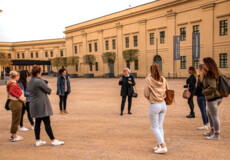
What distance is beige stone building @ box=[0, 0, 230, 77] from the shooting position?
2588 centimetres

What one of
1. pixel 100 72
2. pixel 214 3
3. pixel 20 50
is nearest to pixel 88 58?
pixel 100 72

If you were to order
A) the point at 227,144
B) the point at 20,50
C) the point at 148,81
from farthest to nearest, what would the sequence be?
1. the point at 20,50
2. the point at 227,144
3. the point at 148,81

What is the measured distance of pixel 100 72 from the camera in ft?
137

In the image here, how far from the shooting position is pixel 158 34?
31.8 m

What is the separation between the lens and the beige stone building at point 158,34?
84.9ft

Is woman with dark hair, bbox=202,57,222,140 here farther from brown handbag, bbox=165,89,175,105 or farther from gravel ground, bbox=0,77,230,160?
brown handbag, bbox=165,89,175,105

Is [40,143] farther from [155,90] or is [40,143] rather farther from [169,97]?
[169,97]

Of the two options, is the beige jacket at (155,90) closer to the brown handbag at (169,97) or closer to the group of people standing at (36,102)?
the brown handbag at (169,97)

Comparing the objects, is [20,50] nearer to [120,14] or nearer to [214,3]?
[120,14]

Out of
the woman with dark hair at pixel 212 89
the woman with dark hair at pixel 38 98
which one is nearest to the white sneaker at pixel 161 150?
the woman with dark hair at pixel 212 89

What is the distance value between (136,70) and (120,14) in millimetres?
10197

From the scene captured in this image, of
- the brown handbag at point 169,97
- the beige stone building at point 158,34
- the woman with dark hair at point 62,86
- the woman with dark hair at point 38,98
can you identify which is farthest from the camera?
the beige stone building at point 158,34

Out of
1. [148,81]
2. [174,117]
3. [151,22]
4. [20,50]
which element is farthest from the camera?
[20,50]

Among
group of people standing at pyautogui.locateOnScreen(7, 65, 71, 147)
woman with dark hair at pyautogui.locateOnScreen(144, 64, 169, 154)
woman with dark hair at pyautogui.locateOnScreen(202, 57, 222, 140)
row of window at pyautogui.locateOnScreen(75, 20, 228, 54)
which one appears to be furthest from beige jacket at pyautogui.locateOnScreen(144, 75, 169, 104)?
row of window at pyautogui.locateOnScreen(75, 20, 228, 54)
